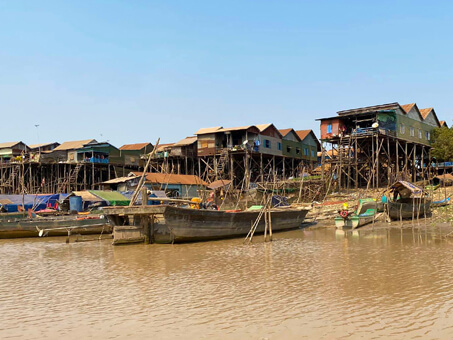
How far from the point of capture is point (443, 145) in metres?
42.3

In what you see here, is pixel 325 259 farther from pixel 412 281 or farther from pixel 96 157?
pixel 96 157

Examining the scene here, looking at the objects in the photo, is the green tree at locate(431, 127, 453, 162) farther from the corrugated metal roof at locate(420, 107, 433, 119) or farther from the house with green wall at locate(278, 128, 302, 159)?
the house with green wall at locate(278, 128, 302, 159)

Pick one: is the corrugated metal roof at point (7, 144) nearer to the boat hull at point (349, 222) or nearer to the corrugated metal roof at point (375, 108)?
the corrugated metal roof at point (375, 108)

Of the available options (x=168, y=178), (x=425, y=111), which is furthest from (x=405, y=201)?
(x=425, y=111)

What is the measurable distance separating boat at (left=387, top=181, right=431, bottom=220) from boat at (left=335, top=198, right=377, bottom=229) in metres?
1.10

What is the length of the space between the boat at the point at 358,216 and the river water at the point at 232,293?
20.4 ft

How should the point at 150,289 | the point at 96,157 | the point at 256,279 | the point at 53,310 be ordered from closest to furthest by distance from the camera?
the point at 53,310, the point at 150,289, the point at 256,279, the point at 96,157

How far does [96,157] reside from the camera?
49.0 meters

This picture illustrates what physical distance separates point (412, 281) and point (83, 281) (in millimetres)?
8220

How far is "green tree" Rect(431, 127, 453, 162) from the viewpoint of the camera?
41562mm

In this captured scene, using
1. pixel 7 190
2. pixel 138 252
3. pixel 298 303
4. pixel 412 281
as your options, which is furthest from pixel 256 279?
pixel 7 190

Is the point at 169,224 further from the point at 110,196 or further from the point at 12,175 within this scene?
the point at 12,175

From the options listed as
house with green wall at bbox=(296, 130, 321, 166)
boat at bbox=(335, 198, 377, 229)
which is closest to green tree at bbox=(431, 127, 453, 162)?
house with green wall at bbox=(296, 130, 321, 166)

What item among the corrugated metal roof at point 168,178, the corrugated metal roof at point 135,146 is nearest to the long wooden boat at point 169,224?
the corrugated metal roof at point 168,178
